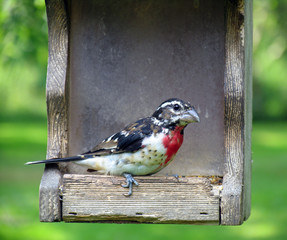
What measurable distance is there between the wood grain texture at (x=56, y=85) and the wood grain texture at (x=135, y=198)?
0.56 feet

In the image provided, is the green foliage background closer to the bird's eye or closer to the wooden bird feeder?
the wooden bird feeder

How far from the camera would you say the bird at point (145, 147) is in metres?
3.27

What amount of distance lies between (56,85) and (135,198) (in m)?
0.86

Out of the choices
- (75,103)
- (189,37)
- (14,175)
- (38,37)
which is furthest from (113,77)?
(14,175)

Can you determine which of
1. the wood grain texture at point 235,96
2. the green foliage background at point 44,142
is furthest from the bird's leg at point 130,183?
the green foliage background at point 44,142

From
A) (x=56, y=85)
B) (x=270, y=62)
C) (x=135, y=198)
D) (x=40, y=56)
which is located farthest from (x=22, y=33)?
(x=270, y=62)

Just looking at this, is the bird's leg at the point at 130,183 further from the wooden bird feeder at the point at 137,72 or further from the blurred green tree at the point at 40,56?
the blurred green tree at the point at 40,56

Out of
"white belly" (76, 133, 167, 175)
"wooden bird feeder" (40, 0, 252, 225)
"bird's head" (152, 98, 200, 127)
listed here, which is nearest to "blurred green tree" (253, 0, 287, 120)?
"wooden bird feeder" (40, 0, 252, 225)

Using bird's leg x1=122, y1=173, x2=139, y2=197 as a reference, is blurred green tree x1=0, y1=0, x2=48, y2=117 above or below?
above

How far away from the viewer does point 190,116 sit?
129 inches

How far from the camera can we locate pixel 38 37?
5027 mm

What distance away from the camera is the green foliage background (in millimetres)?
5081

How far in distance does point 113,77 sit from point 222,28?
83cm

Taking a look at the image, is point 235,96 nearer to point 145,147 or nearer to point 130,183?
point 145,147
